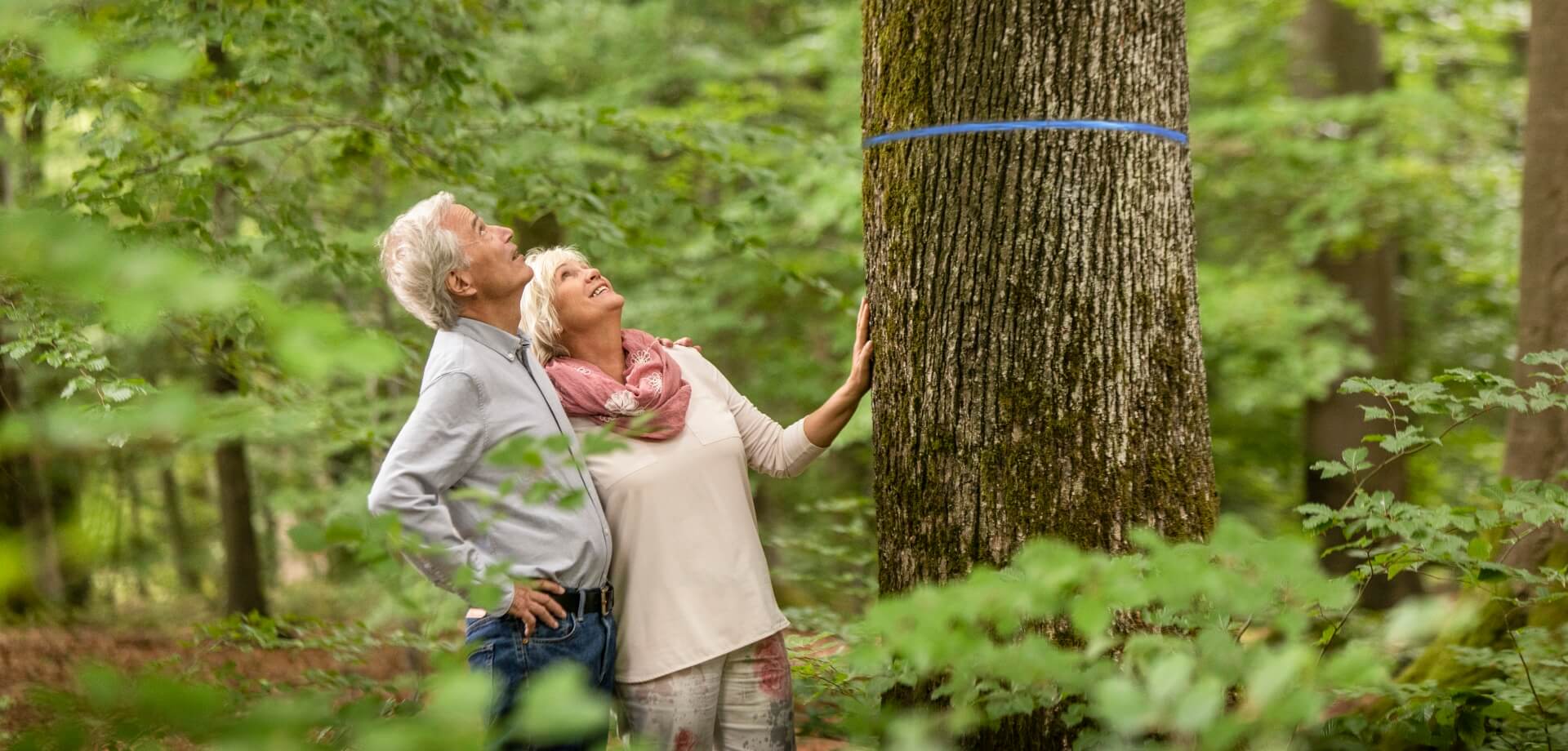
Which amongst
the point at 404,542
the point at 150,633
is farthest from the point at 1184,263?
the point at 150,633

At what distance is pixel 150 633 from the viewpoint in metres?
10.2

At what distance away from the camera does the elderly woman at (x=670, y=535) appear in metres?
2.63

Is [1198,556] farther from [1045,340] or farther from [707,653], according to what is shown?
[707,653]

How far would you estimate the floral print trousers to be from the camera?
2617 millimetres

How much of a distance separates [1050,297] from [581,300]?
1.15 m

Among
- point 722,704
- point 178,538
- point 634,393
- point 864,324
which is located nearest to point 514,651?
point 722,704

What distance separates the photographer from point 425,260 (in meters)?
2.58

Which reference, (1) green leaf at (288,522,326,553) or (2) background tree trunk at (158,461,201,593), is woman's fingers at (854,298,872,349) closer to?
(1) green leaf at (288,522,326,553)

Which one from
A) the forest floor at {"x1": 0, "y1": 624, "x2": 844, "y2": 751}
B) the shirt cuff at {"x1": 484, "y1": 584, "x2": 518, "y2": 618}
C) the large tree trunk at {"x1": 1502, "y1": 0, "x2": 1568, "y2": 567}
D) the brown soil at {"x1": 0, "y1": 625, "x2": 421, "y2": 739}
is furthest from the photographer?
the brown soil at {"x1": 0, "y1": 625, "x2": 421, "y2": 739}

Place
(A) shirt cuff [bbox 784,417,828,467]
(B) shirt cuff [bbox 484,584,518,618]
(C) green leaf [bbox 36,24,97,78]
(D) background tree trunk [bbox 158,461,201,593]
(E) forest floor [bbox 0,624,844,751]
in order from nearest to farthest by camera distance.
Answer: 1. (C) green leaf [bbox 36,24,97,78]
2. (B) shirt cuff [bbox 484,584,518,618]
3. (A) shirt cuff [bbox 784,417,828,467]
4. (E) forest floor [bbox 0,624,844,751]
5. (D) background tree trunk [bbox 158,461,201,593]

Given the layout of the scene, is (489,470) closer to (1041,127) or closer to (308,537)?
(308,537)

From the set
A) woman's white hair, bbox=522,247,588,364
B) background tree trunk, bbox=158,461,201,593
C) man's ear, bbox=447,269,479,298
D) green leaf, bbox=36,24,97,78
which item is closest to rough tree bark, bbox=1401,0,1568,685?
woman's white hair, bbox=522,247,588,364

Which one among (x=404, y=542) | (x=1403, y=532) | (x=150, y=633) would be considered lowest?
(x=150, y=633)

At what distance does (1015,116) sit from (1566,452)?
3660 millimetres
